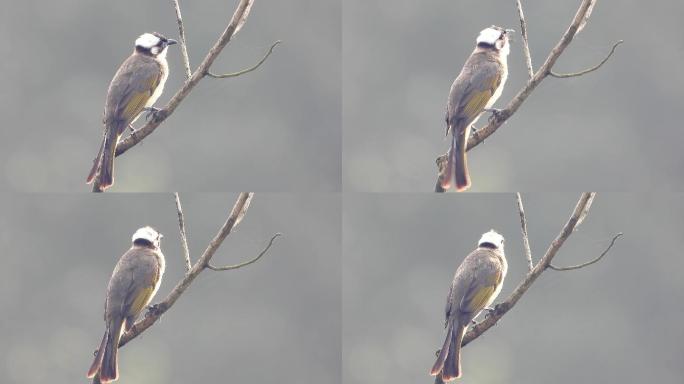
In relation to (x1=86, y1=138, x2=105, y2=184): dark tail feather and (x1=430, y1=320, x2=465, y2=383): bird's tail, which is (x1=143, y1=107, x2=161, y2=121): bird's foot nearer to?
(x1=86, y1=138, x2=105, y2=184): dark tail feather

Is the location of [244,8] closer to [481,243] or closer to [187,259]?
[187,259]

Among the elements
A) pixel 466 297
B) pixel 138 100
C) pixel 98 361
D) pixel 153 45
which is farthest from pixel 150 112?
pixel 466 297

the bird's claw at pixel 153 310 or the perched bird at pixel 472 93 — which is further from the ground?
the perched bird at pixel 472 93

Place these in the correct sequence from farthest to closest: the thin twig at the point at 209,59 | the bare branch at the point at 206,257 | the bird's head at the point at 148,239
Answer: the bird's head at the point at 148,239 < the thin twig at the point at 209,59 < the bare branch at the point at 206,257

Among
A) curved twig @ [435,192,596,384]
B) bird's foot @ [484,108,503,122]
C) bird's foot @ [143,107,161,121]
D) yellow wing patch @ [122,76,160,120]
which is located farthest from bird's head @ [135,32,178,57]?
curved twig @ [435,192,596,384]

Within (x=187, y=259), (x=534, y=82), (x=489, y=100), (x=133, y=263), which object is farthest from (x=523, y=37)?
(x=133, y=263)

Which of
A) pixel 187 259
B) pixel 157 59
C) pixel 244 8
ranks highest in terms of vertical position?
pixel 157 59

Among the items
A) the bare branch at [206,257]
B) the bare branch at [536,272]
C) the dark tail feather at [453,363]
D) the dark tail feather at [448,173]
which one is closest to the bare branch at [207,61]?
the bare branch at [206,257]

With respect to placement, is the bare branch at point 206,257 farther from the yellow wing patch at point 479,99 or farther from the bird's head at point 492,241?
the bird's head at point 492,241
